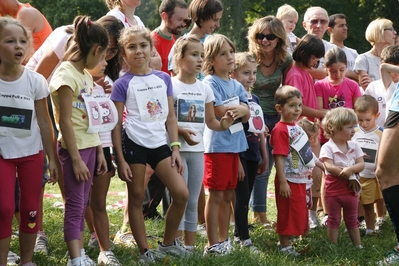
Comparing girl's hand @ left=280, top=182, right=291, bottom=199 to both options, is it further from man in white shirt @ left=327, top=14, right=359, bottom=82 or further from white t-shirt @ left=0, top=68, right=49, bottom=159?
man in white shirt @ left=327, top=14, right=359, bottom=82

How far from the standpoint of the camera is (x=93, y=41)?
5.04 metres

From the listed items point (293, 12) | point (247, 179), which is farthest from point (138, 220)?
point (293, 12)

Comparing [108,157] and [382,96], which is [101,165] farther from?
[382,96]

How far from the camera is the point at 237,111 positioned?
5797 millimetres

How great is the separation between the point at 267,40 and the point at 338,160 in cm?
141

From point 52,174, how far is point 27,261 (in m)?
0.66

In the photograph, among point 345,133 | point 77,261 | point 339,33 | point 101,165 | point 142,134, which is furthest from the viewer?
point 339,33

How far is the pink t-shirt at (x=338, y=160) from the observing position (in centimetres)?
657

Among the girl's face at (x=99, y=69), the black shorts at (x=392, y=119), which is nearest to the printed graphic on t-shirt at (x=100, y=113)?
the girl's face at (x=99, y=69)

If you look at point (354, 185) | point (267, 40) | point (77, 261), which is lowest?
point (77, 261)

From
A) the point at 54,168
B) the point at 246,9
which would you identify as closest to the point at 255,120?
the point at 54,168

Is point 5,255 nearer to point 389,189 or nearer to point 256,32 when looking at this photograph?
point 389,189

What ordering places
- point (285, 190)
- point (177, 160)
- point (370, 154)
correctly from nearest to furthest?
point (177, 160), point (285, 190), point (370, 154)

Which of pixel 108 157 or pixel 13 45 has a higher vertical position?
pixel 13 45
